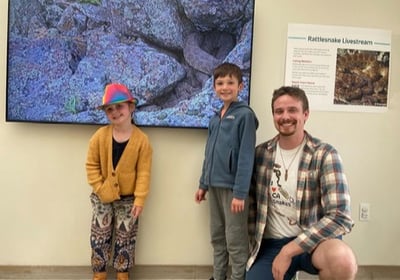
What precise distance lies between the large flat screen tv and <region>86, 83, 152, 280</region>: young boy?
0.12m

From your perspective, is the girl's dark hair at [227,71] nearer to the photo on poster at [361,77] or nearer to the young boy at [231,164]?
the young boy at [231,164]

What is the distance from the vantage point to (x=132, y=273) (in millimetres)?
2217

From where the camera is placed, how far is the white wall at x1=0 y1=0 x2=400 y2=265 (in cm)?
214

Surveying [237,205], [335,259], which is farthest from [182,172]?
[335,259]

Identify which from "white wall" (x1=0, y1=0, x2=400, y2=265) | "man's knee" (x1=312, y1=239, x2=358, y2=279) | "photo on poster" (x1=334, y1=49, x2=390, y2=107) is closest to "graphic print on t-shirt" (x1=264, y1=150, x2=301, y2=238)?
"man's knee" (x1=312, y1=239, x2=358, y2=279)

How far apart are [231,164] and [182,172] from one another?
1.41 feet

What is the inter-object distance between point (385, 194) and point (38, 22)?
224 cm

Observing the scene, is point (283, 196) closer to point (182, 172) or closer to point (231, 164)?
point (231, 164)

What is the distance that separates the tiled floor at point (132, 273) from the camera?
84.8 inches

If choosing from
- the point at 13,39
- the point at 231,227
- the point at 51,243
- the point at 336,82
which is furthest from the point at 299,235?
the point at 13,39

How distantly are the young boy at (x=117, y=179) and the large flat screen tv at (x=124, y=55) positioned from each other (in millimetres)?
120

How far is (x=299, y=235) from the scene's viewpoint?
1.54m

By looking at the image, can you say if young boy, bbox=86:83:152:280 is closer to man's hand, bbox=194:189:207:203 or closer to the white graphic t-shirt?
man's hand, bbox=194:189:207:203

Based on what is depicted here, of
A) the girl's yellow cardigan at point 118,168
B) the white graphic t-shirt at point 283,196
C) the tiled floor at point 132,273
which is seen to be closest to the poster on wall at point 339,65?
the white graphic t-shirt at point 283,196
